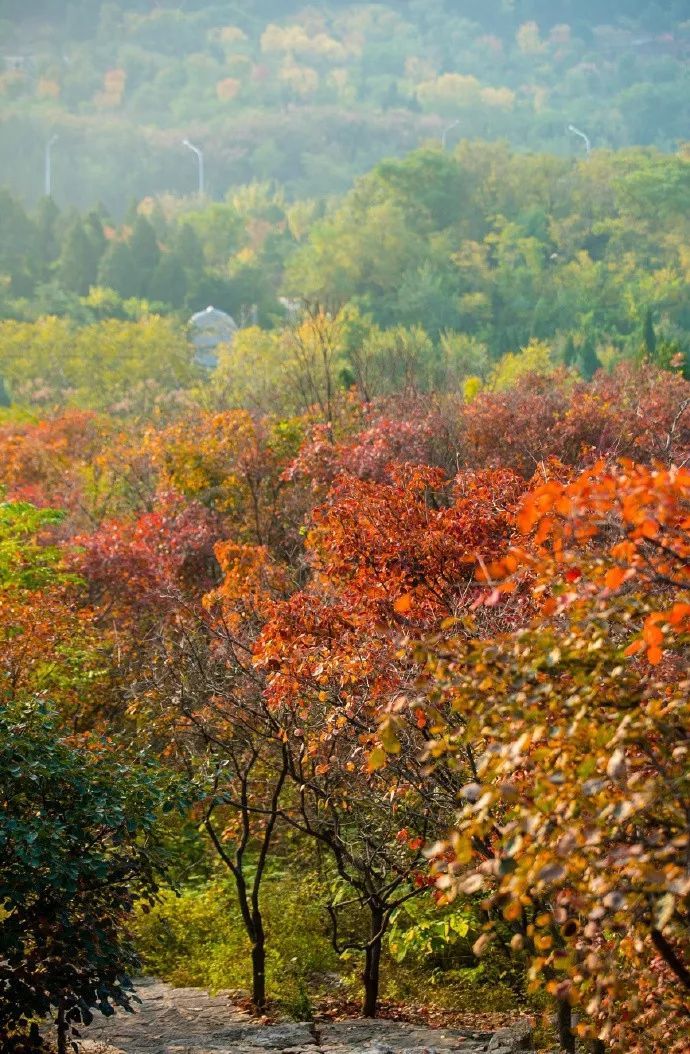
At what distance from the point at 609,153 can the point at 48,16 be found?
426 feet

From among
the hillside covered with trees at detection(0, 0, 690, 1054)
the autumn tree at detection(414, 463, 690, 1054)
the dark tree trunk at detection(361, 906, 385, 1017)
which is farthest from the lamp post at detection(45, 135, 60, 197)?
the autumn tree at detection(414, 463, 690, 1054)

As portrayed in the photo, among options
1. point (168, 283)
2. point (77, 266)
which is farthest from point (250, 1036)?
point (77, 266)

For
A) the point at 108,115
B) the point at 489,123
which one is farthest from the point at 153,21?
the point at 489,123

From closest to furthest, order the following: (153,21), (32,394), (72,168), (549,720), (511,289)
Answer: (549,720) < (32,394) < (511,289) < (72,168) < (153,21)

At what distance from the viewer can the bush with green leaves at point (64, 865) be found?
281 inches

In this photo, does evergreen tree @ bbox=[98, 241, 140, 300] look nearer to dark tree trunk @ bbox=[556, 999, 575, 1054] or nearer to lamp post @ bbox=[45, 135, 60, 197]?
lamp post @ bbox=[45, 135, 60, 197]

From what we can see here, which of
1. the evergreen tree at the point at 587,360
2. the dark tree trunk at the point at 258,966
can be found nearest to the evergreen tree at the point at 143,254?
the evergreen tree at the point at 587,360

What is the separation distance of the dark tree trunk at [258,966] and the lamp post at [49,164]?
11893cm

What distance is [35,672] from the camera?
13664mm

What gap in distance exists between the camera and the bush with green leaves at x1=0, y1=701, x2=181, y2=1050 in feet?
23.4

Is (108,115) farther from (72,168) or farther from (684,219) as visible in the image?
(684,219)

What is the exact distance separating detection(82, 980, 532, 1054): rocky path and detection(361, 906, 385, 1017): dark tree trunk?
262 millimetres

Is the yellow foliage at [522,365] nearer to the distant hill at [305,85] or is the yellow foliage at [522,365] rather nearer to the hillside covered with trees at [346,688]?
the hillside covered with trees at [346,688]

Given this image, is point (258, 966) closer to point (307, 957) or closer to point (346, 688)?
point (307, 957)
